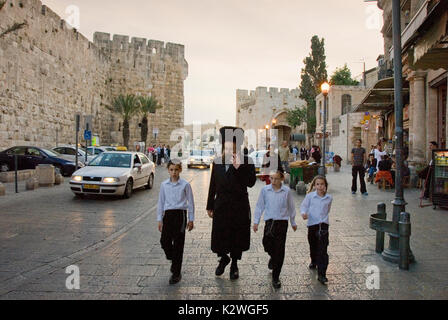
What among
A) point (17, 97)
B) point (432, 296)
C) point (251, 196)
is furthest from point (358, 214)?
point (17, 97)

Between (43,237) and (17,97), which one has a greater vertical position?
(17,97)

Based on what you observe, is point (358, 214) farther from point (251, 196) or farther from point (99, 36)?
point (99, 36)

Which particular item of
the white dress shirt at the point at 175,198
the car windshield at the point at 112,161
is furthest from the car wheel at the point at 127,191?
Result: the white dress shirt at the point at 175,198

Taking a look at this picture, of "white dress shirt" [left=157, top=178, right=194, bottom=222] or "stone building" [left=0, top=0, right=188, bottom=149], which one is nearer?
"white dress shirt" [left=157, top=178, right=194, bottom=222]

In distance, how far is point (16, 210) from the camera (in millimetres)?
8656

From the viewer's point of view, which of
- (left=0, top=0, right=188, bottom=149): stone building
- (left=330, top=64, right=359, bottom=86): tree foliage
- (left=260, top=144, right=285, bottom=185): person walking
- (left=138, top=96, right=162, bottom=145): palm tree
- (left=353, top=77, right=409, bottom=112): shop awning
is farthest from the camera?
(left=330, top=64, right=359, bottom=86): tree foliage

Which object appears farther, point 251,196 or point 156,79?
point 156,79

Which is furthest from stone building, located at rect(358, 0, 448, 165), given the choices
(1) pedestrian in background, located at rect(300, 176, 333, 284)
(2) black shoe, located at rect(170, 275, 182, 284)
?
(2) black shoe, located at rect(170, 275, 182, 284)

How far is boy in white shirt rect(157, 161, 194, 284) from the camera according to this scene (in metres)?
4.22

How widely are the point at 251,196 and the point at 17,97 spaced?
15303mm

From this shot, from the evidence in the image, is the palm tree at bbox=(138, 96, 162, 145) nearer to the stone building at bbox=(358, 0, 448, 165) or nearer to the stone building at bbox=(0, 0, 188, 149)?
the stone building at bbox=(0, 0, 188, 149)

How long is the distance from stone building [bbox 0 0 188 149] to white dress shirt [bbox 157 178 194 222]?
1370 cm

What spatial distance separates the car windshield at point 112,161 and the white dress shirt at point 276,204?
332 inches
